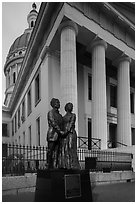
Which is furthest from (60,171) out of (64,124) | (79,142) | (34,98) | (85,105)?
(34,98)

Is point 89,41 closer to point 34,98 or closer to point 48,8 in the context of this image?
point 48,8

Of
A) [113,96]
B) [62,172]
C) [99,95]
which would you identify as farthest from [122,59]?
[62,172]

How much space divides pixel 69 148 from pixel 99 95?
12.0 m

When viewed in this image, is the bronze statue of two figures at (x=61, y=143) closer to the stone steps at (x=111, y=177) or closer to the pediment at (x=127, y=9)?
the stone steps at (x=111, y=177)

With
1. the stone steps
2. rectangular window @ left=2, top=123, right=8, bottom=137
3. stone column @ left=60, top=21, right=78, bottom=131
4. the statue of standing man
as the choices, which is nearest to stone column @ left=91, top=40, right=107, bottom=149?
stone column @ left=60, top=21, right=78, bottom=131

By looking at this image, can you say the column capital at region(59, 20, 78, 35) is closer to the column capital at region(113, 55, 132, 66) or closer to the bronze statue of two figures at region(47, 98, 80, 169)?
the column capital at region(113, 55, 132, 66)

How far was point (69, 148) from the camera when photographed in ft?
24.2

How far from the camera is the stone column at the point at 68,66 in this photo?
16625mm

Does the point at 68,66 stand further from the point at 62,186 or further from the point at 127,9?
the point at 62,186

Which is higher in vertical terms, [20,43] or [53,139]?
[20,43]

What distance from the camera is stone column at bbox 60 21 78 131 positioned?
1662 cm

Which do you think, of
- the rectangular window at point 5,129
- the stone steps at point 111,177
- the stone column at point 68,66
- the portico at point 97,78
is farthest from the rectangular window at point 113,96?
the rectangular window at point 5,129

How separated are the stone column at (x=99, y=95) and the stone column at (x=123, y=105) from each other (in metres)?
3.24

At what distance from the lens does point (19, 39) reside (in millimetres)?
64938
